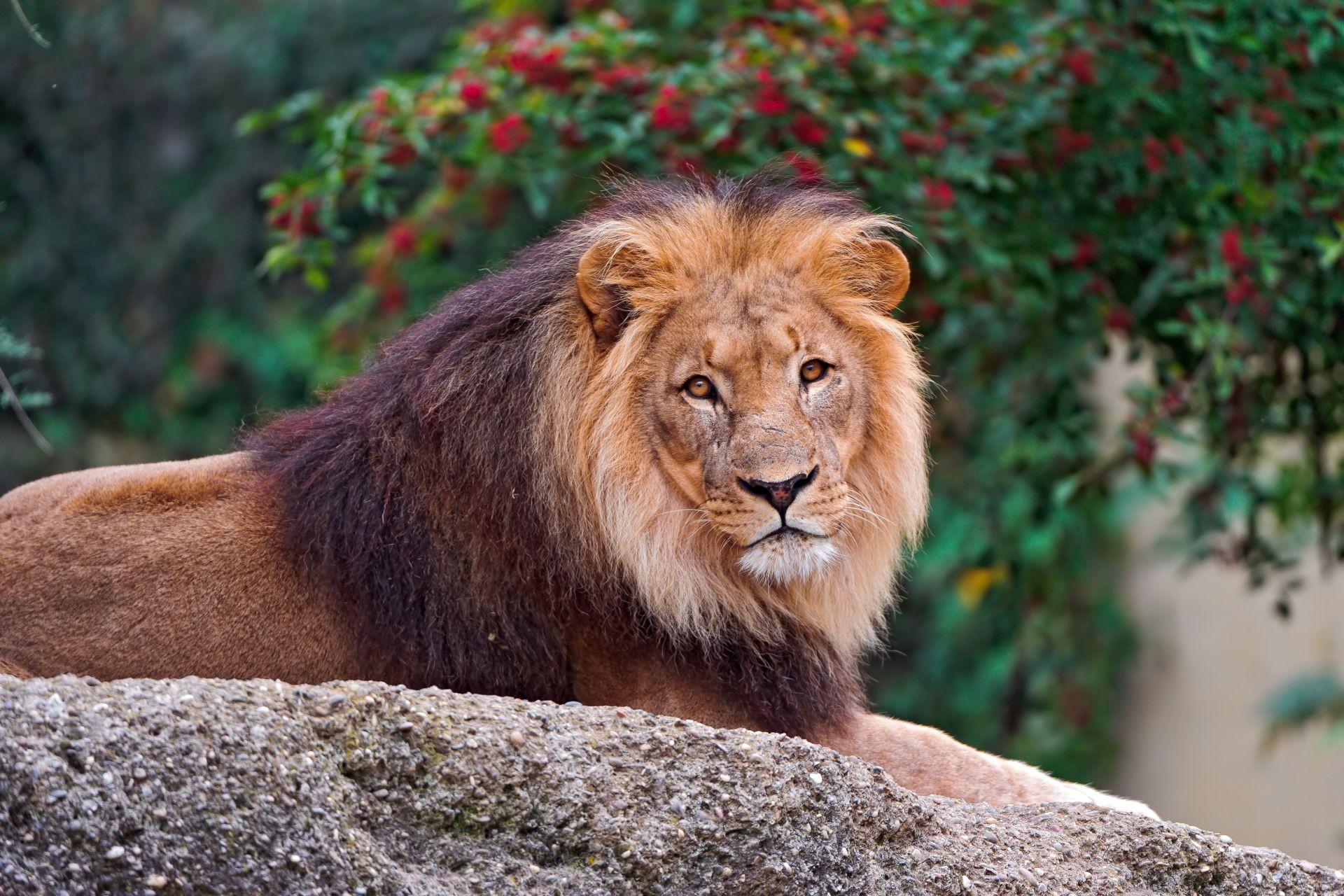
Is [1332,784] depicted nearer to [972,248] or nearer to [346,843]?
[972,248]

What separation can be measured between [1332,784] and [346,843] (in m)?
8.49

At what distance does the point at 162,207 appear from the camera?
12.3 metres

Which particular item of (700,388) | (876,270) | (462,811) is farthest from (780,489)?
(462,811)

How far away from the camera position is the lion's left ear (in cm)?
410

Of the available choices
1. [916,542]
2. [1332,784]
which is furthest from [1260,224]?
[1332,784]

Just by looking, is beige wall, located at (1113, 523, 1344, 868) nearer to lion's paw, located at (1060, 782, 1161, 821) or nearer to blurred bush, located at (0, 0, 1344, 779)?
blurred bush, located at (0, 0, 1344, 779)

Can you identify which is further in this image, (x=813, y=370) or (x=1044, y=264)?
(x=1044, y=264)

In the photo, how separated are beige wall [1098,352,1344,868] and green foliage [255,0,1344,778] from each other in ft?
10.8

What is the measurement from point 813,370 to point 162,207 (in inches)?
370

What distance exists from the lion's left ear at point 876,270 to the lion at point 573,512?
0.09ft

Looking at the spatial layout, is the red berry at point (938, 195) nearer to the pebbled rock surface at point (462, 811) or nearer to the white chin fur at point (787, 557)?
the white chin fur at point (787, 557)

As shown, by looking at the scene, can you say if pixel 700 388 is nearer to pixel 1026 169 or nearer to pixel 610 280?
pixel 610 280

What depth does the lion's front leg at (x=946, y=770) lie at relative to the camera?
4020 millimetres

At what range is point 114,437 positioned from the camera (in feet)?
39.2
